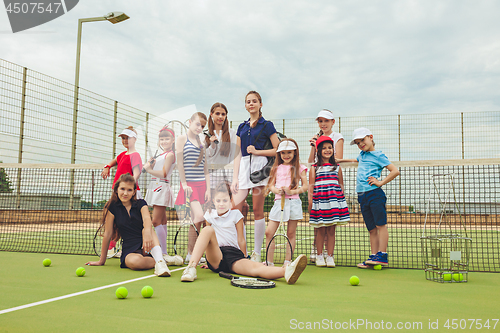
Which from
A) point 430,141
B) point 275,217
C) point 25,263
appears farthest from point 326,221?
point 430,141

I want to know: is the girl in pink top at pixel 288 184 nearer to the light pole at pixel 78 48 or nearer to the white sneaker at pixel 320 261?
the white sneaker at pixel 320 261

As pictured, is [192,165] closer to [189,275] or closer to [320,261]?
[189,275]

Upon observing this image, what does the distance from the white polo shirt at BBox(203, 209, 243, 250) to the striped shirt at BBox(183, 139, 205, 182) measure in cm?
55

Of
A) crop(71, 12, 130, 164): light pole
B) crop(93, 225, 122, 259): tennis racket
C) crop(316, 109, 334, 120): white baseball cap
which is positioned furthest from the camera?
crop(71, 12, 130, 164): light pole

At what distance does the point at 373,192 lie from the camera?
14.0 feet

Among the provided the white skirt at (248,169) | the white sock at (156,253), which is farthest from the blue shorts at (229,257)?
the white skirt at (248,169)

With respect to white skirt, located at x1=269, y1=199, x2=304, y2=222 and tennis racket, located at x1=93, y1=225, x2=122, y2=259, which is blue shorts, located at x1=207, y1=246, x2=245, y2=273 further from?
tennis racket, located at x1=93, y1=225, x2=122, y2=259

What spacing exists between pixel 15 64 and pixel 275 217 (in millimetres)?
6691

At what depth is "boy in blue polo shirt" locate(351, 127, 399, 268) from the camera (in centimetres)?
416

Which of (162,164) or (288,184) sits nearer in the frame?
(288,184)

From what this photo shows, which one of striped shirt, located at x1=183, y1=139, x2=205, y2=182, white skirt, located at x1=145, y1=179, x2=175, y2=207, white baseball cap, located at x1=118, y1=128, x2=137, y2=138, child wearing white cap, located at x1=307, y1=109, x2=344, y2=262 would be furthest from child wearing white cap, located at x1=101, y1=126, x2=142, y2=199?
child wearing white cap, located at x1=307, y1=109, x2=344, y2=262

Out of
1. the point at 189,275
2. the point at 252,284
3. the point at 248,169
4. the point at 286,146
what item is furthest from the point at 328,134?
the point at 189,275

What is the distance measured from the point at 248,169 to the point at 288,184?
1.60 ft

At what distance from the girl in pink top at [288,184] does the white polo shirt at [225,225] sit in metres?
0.47
